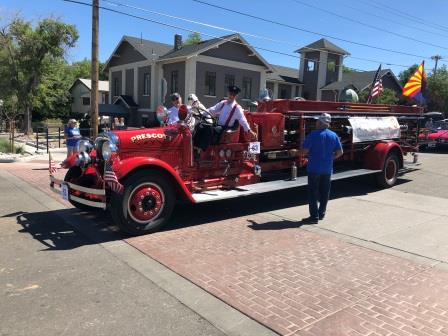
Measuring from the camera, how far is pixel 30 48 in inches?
1364

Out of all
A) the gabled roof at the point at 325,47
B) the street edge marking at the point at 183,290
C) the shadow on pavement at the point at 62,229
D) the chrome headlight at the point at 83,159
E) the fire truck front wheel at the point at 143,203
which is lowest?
the street edge marking at the point at 183,290

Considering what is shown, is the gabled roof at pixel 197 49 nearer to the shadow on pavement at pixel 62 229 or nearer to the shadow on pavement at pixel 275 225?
the shadow on pavement at pixel 62 229

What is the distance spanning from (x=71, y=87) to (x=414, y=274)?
210 feet

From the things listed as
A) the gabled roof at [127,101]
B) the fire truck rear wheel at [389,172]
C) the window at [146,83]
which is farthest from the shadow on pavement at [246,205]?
the gabled roof at [127,101]

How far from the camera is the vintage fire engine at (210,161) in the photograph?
6301 millimetres

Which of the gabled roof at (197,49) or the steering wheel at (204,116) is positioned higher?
the gabled roof at (197,49)

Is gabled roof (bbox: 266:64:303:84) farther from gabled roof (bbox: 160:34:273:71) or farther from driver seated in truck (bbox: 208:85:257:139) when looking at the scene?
driver seated in truck (bbox: 208:85:257:139)

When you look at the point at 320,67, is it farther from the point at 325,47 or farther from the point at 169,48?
the point at 169,48

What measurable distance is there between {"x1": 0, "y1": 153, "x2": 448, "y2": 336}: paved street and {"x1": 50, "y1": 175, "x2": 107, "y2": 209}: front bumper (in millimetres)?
477

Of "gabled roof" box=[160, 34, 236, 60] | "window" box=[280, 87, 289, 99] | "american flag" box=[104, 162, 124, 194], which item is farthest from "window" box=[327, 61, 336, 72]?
"american flag" box=[104, 162, 124, 194]

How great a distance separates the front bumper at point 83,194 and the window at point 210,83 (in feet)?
84.8

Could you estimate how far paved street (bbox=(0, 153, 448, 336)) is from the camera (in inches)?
157

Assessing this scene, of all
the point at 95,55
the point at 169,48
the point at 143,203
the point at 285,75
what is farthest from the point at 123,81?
the point at 143,203

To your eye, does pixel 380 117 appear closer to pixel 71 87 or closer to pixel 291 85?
pixel 291 85
